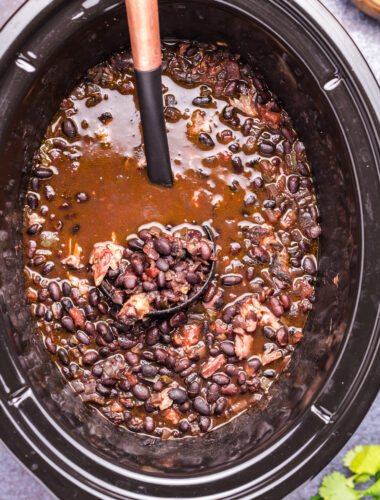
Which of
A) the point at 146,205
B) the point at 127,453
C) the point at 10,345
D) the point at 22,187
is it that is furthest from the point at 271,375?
the point at 22,187

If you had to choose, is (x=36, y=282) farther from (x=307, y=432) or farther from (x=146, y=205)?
(x=307, y=432)

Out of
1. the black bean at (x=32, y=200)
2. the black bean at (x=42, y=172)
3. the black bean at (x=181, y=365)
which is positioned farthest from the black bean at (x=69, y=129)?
the black bean at (x=181, y=365)

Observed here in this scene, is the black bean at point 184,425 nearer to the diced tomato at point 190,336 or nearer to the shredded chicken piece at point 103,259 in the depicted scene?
the diced tomato at point 190,336

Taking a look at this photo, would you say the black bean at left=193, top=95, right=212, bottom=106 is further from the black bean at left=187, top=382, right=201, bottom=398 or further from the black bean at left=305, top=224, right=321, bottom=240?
the black bean at left=187, top=382, right=201, bottom=398

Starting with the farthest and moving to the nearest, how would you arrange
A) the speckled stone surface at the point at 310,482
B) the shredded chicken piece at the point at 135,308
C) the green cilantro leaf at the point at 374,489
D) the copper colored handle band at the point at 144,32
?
the speckled stone surface at the point at 310,482
the green cilantro leaf at the point at 374,489
the shredded chicken piece at the point at 135,308
the copper colored handle band at the point at 144,32

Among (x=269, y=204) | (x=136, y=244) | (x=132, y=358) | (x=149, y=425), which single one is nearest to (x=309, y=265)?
(x=269, y=204)

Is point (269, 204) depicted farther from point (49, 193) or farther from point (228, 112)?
point (49, 193)
